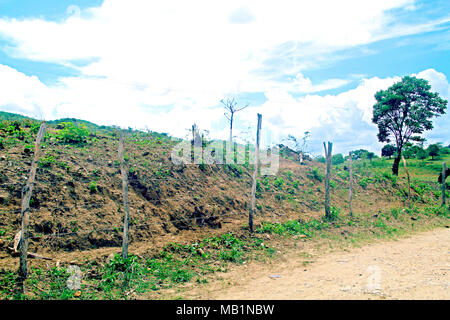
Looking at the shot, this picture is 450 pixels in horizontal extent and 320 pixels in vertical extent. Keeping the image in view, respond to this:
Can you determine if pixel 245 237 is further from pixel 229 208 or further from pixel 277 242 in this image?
pixel 229 208

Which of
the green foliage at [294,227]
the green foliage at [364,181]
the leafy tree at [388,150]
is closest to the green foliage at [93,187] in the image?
the green foliage at [294,227]

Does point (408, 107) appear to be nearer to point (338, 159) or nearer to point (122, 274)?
point (338, 159)

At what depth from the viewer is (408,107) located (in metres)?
21.5

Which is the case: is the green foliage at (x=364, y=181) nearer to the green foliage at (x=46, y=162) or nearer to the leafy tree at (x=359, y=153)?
the green foliage at (x=46, y=162)

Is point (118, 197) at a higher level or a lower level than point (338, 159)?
lower

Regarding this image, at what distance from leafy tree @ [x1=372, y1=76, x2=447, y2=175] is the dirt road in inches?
626

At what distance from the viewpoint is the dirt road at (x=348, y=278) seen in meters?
4.99

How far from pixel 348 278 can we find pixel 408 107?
801 inches

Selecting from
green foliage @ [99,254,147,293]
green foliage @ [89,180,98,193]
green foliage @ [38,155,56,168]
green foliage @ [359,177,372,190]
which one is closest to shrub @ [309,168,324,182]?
green foliage @ [359,177,372,190]

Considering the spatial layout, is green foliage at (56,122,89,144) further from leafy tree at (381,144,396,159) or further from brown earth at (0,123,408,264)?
leafy tree at (381,144,396,159)

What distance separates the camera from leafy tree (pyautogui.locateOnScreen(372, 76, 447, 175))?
21.0 metres

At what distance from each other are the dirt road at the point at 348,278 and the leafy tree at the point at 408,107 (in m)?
15.9

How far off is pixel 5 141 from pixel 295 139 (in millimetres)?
18528

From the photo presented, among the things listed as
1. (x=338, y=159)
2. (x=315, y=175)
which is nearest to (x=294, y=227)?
(x=315, y=175)
